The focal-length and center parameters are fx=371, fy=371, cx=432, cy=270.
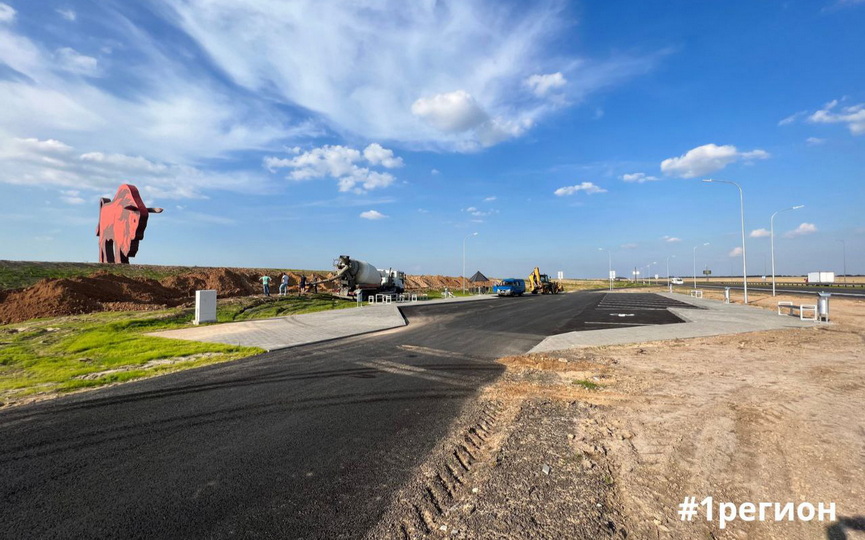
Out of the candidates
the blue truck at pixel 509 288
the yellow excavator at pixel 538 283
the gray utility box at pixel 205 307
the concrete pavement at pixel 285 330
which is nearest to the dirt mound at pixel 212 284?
the gray utility box at pixel 205 307

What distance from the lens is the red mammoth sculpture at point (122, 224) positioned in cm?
2248

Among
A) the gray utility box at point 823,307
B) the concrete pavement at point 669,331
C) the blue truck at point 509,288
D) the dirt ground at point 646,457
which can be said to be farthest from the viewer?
the blue truck at point 509,288

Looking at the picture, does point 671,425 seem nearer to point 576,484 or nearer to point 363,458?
point 576,484

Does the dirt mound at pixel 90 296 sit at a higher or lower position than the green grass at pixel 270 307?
higher

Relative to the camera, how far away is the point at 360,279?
3022cm

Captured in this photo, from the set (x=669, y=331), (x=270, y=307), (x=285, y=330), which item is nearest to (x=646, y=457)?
(x=669, y=331)

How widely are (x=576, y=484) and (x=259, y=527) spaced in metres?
2.92

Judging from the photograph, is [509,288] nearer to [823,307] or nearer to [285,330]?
[823,307]

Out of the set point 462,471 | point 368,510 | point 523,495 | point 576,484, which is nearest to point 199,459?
point 368,510

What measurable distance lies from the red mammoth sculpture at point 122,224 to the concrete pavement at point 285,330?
11620 mm

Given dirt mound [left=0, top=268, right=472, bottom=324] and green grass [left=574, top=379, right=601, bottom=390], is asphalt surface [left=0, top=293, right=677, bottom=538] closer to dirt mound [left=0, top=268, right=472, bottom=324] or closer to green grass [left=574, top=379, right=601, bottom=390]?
green grass [left=574, top=379, right=601, bottom=390]

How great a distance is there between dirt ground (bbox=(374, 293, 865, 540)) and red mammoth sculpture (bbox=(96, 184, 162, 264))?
81.6 ft

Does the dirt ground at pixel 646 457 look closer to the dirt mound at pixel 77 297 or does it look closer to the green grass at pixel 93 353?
the green grass at pixel 93 353

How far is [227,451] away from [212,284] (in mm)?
32090
